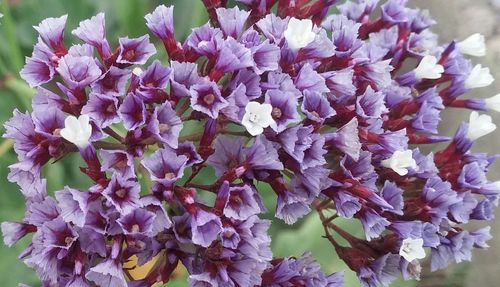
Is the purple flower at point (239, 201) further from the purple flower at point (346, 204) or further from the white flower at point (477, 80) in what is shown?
the white flower at point (477, 80)

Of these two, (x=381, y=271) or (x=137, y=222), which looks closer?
(x=137, y=222)

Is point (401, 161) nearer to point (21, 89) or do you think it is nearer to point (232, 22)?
point (232, 22)

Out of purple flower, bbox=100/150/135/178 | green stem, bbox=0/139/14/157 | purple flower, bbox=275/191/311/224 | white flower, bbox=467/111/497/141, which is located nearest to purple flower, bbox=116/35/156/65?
purple flower, bbox=100/150/135/178

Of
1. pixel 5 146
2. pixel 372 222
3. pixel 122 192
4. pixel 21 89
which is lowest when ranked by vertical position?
pixel 5 146

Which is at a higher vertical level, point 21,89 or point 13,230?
point 13,230

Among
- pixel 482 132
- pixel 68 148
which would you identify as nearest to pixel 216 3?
pixel 68 148

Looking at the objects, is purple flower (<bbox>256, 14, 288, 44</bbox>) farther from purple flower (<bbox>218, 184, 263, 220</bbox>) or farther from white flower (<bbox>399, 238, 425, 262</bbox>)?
white flower (<bbox>399, 238, 425, 262</bbox>)

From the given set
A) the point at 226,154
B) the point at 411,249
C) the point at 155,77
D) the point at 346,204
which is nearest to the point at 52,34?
the point at 155,77

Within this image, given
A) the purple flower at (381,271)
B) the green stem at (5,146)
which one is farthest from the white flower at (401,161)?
the green stem at (5,146)
